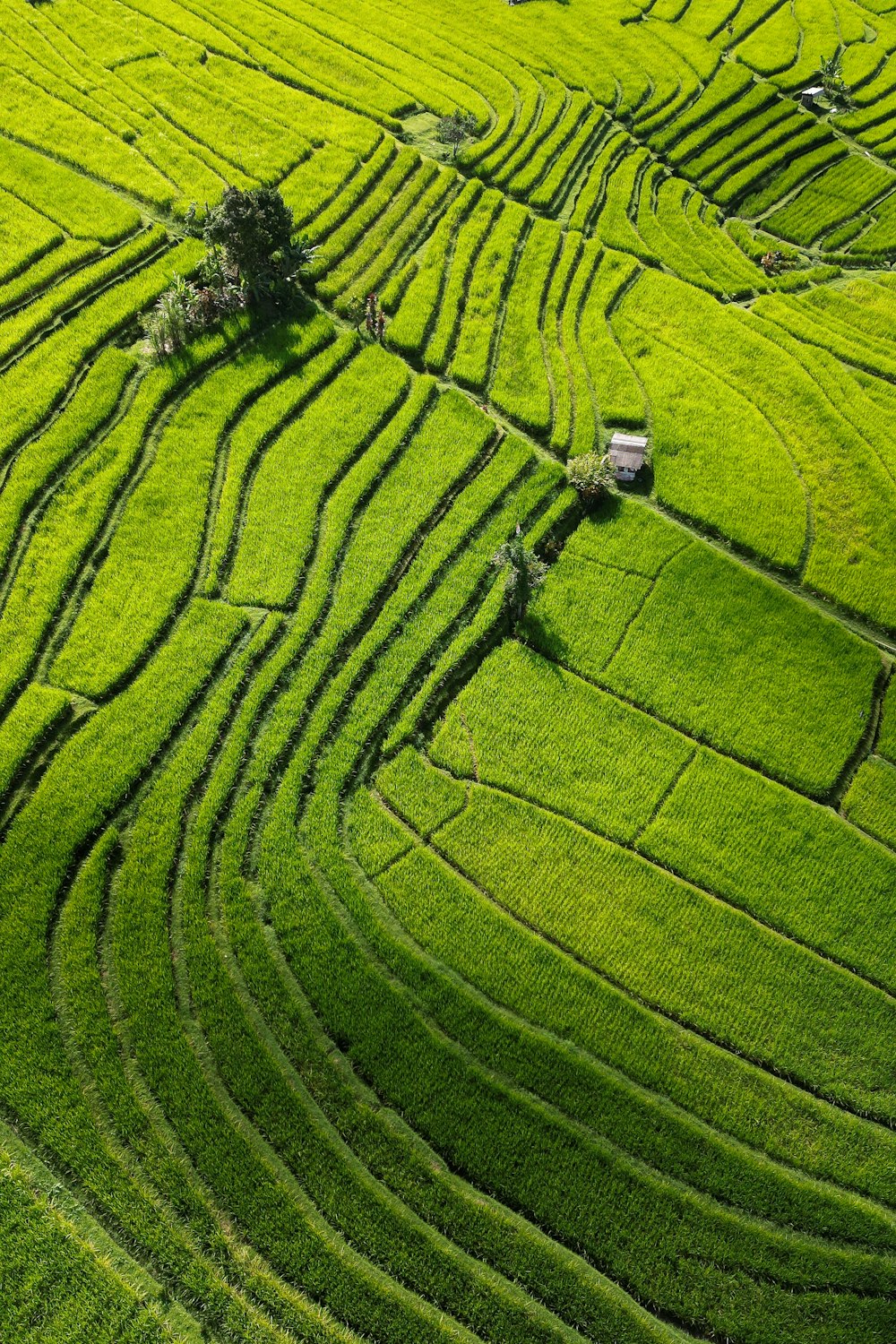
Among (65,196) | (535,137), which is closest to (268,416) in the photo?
(65,196)

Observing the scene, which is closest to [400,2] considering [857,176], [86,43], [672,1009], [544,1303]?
[86,43]

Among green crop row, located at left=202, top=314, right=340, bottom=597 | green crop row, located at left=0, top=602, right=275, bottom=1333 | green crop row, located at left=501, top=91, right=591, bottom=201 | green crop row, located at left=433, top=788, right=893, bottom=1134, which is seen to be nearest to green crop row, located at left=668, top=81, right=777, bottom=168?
green crop row, located at left=501, top=91, right=591, bottom=201

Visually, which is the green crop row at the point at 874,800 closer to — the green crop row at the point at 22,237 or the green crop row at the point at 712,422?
the green crop row at the point at 712,422

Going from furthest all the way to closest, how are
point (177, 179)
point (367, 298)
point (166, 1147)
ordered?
point (177, 179) → point (367, 298) → point (166, 1147)

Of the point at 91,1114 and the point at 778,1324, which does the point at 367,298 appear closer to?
the point at 91,1114

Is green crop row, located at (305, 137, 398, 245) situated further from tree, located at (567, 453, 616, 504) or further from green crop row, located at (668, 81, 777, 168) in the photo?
tree, located at (567, 453, 616, 504)

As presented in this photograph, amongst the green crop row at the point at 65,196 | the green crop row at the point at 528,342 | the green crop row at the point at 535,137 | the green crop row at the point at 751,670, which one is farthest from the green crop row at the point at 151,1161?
the green crop row at the point at 535,137
